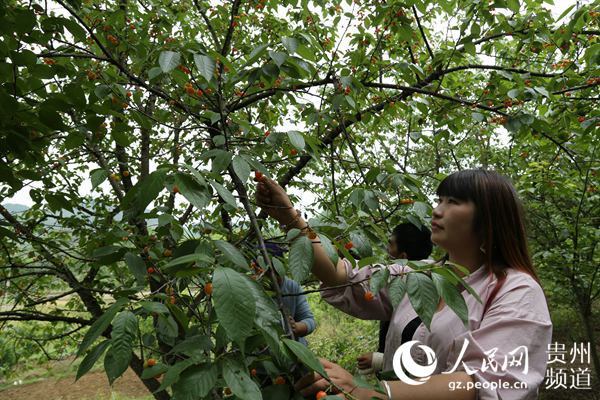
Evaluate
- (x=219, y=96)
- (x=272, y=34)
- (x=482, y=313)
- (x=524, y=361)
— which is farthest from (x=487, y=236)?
(x=272, y=34)

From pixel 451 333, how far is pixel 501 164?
5473mm

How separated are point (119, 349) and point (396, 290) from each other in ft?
1.74

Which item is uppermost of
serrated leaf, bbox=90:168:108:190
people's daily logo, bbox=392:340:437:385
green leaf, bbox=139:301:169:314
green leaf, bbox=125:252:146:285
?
serrated leaf, bbox=90:168:108:190

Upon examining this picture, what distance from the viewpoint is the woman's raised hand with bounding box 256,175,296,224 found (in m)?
1.38

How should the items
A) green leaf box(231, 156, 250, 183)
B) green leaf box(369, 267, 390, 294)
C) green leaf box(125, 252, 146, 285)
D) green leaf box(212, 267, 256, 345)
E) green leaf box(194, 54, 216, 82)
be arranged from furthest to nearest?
green leaf box(125, 252, 146, 285)
green leaf box(194, 54, 216, 82)
green leaf box(231, 156, 250, 183)
green leaf box(369, 267, 390, 294)
green leaf box(212, 267, 256, 345)

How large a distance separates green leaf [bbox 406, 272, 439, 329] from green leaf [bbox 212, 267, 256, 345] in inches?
13.2

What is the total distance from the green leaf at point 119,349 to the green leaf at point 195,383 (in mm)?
97

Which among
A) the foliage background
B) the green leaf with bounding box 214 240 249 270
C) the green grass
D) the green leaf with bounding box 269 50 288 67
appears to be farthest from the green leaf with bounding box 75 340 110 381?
the green grass

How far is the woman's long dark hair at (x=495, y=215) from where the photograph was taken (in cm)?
123

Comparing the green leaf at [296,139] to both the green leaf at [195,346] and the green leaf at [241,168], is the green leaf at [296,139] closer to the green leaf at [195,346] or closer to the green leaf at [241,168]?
the green leaf at [241,168]

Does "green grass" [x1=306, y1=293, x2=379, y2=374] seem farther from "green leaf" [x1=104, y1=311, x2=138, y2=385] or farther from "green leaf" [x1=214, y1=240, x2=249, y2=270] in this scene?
"green leaf" [x1=104, y1=311, x2=138, y2=385]

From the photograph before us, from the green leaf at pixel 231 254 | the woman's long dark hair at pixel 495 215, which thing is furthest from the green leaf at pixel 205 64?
the woman's long dark hair at pixel 495 215

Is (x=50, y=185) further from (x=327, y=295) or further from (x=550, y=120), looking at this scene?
(x=550, y=120)

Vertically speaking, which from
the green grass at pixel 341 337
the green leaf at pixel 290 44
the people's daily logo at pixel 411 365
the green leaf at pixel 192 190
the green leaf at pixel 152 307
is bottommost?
the green grass at pixel 341 337
